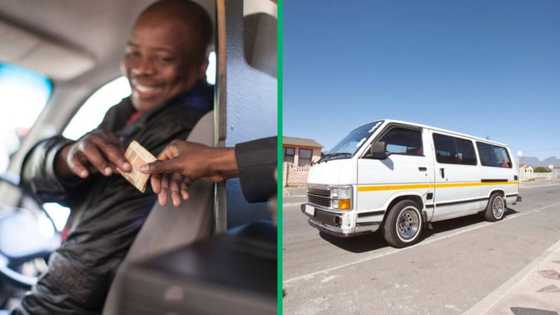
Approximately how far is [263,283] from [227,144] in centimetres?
44

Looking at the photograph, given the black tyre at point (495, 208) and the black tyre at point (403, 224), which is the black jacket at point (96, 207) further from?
the black tyre at point (495, 208)

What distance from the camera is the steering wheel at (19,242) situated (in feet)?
2.77

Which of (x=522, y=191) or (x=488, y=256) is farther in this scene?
(x=522, y=191)

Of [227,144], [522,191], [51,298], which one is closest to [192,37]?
[227,144]

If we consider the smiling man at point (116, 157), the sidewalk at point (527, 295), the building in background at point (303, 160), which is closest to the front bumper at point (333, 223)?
the building in background at point (303, 160)

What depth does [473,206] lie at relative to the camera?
230 cm

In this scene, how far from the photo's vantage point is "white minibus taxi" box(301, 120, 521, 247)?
5.90ft

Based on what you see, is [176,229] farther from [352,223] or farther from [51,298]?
[352,223]

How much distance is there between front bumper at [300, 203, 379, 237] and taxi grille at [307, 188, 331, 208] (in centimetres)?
3

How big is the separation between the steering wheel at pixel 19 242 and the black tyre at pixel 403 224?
1815 millimetres

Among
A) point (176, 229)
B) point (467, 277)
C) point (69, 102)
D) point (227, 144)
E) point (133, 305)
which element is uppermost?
point (69, 102)

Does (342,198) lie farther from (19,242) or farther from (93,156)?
(19,242)

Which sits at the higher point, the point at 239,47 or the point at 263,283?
the point at 239,47

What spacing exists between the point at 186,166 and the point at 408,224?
1.75 m
